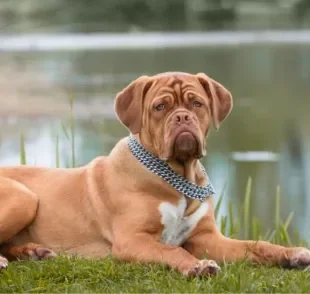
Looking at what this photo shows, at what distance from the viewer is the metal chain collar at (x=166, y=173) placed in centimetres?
552

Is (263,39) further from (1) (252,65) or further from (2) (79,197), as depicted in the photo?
(2) (79,197)

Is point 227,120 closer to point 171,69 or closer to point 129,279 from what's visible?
point 171,69

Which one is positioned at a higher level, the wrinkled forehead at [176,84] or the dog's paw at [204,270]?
the wrinkled forehead at [176,84]

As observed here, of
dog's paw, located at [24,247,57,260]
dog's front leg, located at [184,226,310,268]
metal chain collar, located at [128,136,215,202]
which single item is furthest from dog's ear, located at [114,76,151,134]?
dog's paw, located at [24,247,57,260]

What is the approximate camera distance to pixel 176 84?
540 centimetres

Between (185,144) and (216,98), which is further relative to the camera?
(216,98)

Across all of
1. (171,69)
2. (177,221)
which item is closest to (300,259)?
(177,221)

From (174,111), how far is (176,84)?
0.18 metres

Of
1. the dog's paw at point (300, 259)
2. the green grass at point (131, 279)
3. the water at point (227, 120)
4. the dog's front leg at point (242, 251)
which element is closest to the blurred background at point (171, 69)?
the water at point (227, 120)

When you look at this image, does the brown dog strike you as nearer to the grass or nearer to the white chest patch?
the white chest patch

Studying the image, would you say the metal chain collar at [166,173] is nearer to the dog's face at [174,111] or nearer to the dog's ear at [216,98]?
the dog's face at [174,111]

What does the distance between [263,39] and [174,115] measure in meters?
37.5

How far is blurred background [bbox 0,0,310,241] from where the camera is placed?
12383mm

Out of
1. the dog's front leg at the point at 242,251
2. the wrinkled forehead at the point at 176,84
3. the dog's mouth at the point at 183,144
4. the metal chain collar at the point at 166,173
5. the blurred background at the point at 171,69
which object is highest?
the wrinkled forehead at the point at 176,84
